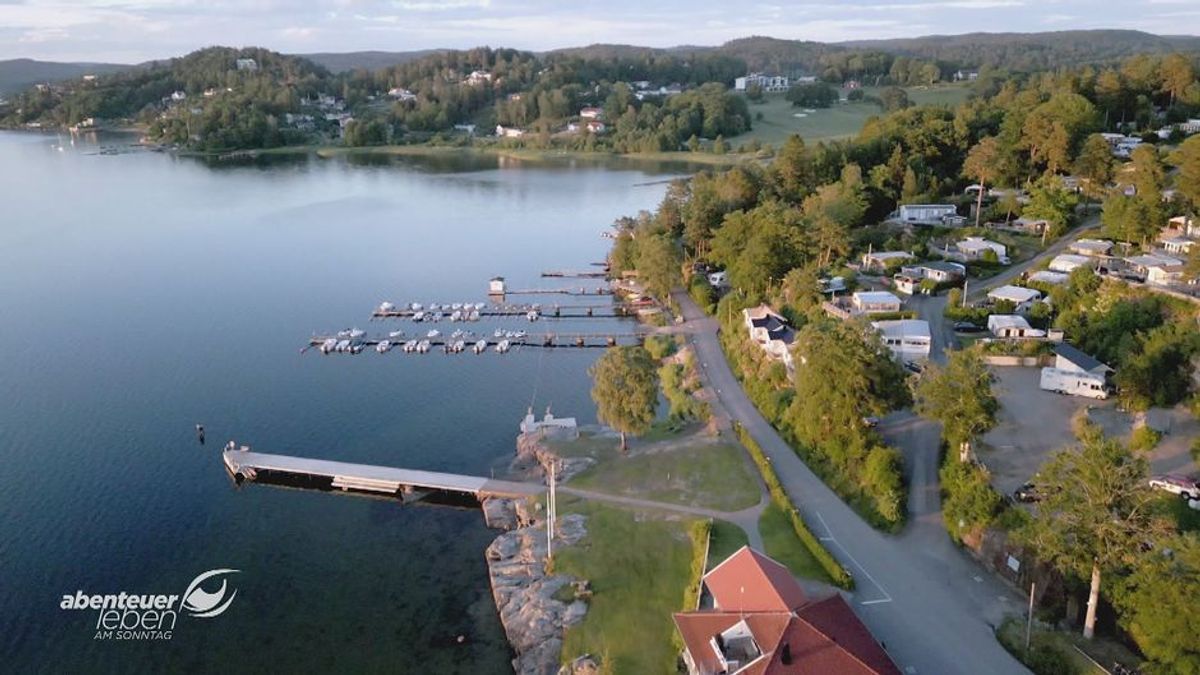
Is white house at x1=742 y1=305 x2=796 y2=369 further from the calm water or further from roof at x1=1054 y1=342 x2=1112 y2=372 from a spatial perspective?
roof at x1=1054 y1=342 x2=1112 y2=372

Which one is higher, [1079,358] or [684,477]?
[1079,358]

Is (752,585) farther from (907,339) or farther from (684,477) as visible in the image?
(907,339)

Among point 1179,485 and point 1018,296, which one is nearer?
point 1179,485

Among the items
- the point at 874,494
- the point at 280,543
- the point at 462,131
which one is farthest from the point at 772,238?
the point at 462,131

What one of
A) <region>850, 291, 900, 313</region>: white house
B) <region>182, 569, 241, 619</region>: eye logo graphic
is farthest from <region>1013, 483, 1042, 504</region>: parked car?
<region>182, 569, 241, 619</region>: eye logo graphic

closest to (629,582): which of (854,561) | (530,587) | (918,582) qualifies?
(530,587)

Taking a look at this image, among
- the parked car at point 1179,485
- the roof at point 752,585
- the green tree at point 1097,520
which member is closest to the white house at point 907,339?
the parked car at point 1179,485

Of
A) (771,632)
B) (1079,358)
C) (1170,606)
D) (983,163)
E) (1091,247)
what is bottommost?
(771,632)
